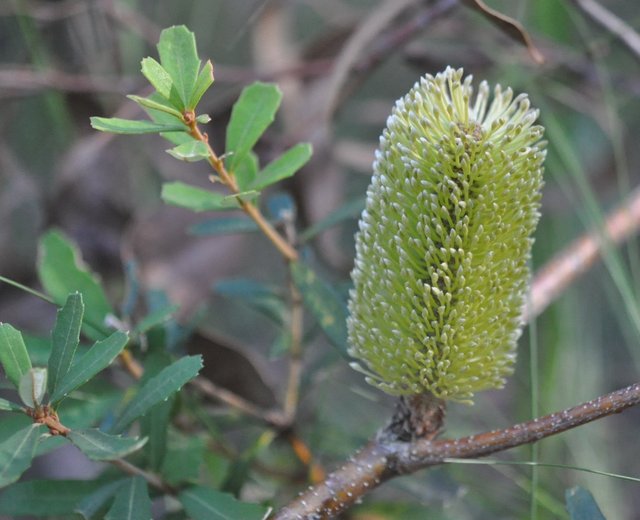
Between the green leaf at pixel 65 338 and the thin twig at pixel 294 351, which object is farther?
the thin twig at pixel 294 351

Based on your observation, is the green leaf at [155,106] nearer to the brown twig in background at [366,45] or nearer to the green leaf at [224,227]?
the green leaf at [224,227]

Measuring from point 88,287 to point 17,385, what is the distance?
21 cm

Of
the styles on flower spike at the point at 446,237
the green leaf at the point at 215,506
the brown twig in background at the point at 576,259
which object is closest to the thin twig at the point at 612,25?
the brown twig in background at the point at 576,259

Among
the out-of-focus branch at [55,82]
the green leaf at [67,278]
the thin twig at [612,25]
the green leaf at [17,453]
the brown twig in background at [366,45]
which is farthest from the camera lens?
the out-of-focus branch at [55,82]

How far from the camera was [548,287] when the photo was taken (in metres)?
0.74

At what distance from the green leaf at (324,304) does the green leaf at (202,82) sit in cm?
23

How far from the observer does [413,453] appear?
1.63 ft

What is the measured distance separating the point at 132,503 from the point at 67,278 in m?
0.24

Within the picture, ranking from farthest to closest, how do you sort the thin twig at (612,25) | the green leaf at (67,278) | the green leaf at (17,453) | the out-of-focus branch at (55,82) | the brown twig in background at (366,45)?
the out-of-focus branch at (55,82) < the brown twig in background at (366,45) < the thin twig at (612,25) < the green leaf at (67,278) < the green leaf at (17,453)

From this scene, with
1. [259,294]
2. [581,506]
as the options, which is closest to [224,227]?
[259,294]

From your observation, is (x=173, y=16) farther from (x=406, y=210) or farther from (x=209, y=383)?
(x=406, y=210)

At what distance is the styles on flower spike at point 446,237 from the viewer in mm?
444

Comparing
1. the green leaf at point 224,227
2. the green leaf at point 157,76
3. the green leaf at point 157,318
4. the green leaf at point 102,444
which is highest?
the green leaf at point 224,227

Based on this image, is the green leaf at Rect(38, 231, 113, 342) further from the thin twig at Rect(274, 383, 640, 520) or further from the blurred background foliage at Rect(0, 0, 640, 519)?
the thin twig at Rect(274, 383, 640, 520)
